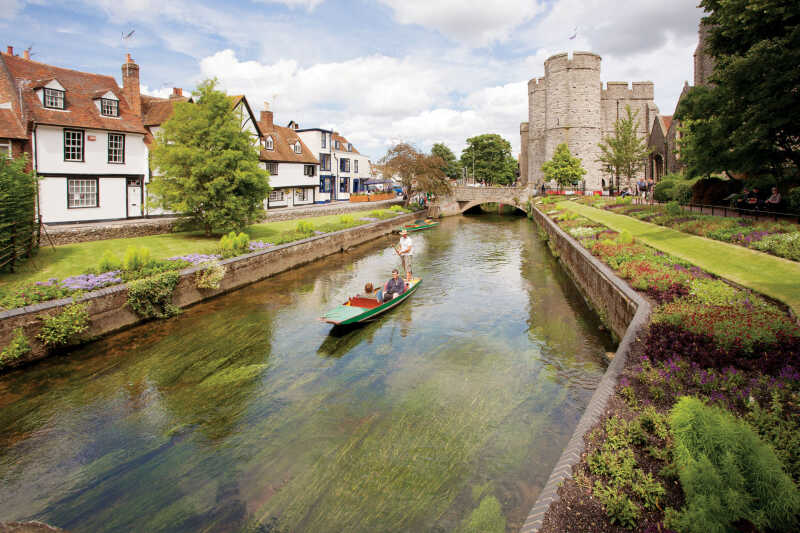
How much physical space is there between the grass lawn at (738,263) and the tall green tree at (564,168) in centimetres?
4067

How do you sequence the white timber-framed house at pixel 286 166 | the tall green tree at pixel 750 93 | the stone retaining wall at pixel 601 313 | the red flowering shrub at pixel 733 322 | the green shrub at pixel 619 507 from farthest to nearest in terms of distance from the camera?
the white timber-framed house at pixel 286 166
the tall green tree at pixel 750 93
the red flowering shrub at pixel 733 322
the stone retaining wall at pixel 601 313
the green shrub at pixel 619 507

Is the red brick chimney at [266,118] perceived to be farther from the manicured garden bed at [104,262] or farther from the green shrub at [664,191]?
the green shrub at [664,191]

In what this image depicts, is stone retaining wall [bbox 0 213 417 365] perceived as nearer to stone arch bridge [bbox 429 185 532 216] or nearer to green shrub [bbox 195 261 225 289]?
green shrub [bbox 195 261 225 289]

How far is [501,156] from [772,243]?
279 feet

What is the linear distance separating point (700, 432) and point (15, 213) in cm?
1835

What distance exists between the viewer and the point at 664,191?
33.8 meters

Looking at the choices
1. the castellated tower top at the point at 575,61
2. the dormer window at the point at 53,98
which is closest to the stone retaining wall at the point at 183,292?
the dormer window at the point at 53,98

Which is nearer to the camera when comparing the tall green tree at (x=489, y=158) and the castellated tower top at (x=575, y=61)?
the castellated tower top at (x=575, y=61)

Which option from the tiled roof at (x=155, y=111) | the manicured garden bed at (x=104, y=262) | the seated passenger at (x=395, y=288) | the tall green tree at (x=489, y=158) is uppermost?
the tall green tree at (x=489, y=158)

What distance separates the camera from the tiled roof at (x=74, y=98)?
24.0 metres

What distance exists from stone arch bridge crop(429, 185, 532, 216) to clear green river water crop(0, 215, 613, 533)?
44.9m

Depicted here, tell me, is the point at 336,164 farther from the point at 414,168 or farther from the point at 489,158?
the point at 489,158

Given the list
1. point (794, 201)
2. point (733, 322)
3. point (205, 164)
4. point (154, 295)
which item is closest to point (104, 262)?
point (154, 295)

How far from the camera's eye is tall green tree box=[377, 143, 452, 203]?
54.6m
